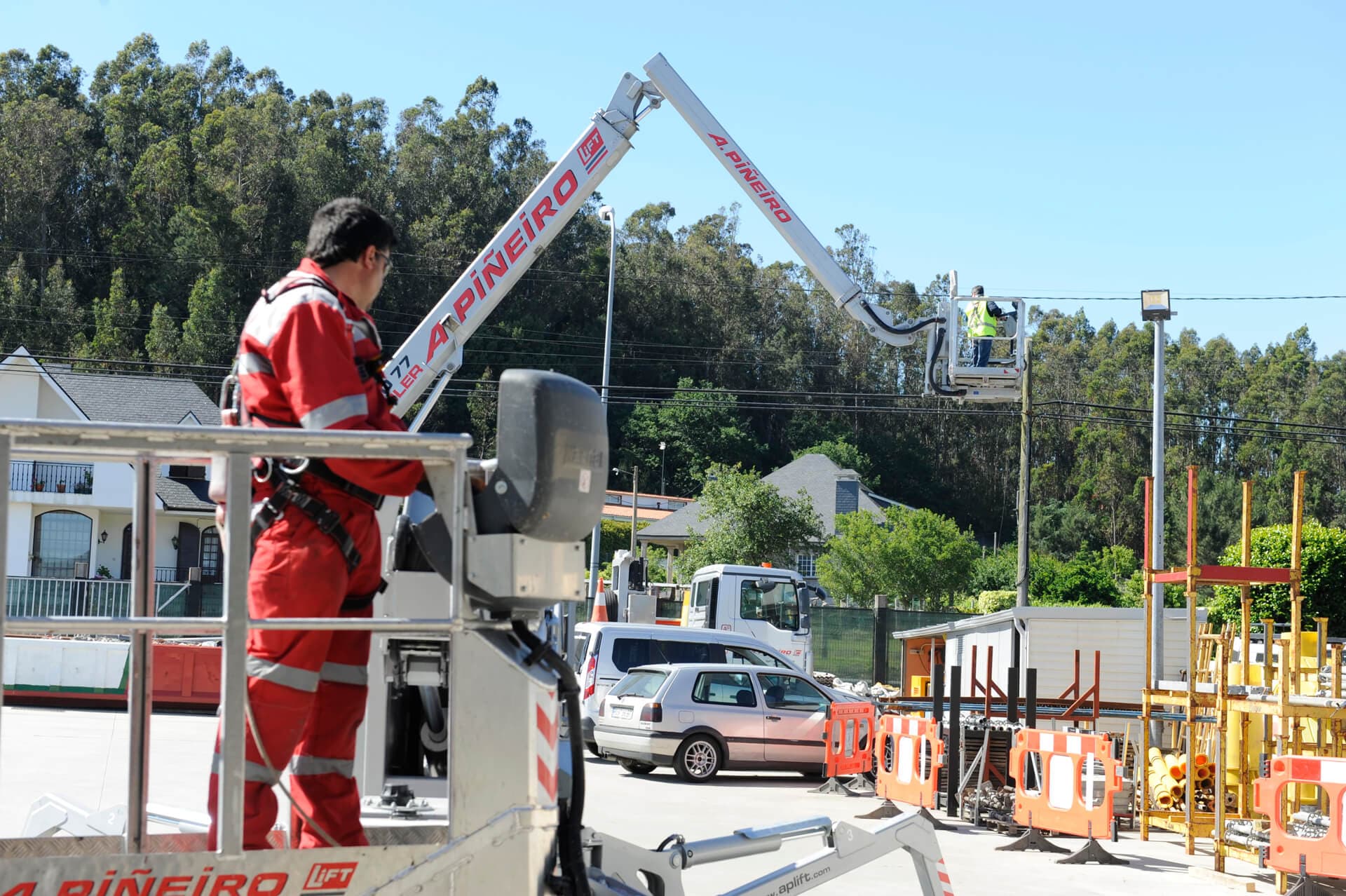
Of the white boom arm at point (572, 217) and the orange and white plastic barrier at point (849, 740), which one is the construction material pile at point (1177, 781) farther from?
the white boom arm at point (572, 217)

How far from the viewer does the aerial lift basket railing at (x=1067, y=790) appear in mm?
11461

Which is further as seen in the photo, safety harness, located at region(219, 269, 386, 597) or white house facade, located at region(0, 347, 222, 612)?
white house facade, located at region(0, 347, 222, 612)

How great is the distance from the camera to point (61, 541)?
1581 inches

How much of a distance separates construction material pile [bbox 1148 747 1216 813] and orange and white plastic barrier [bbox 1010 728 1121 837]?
1.96 meters

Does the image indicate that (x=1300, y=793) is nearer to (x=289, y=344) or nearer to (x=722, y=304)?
(x=289, y=344)

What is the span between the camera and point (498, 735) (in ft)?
9.94

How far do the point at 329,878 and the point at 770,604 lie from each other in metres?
25.3

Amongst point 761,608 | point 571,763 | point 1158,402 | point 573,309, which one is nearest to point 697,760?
point 1158,402

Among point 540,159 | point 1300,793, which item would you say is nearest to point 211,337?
point 540,159

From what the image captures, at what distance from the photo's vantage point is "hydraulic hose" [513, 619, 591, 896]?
322 cm

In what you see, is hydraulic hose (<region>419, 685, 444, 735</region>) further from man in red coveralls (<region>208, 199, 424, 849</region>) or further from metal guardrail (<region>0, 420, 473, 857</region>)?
metal guardrail (<region>0, 420, 473, 857</region>)

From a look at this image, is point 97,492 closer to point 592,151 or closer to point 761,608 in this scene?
point 761,608

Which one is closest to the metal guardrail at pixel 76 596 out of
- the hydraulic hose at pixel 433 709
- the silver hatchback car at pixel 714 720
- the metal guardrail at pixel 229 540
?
the silver hatchback car at pixel 714 720

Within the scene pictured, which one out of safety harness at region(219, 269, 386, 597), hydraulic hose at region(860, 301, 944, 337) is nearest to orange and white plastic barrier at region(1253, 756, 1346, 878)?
hydraulic hose at region(860, 301, 944, 337)
